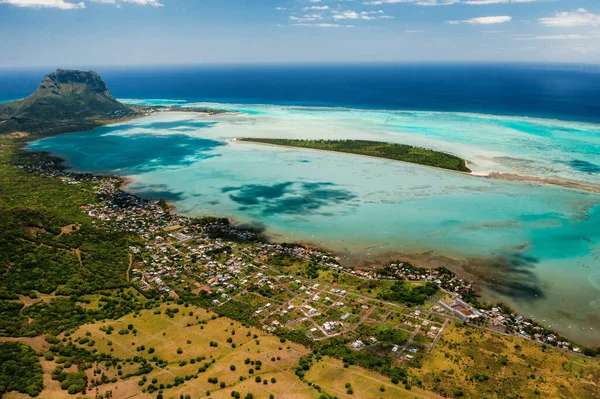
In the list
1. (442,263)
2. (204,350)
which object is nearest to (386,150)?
(442,263)

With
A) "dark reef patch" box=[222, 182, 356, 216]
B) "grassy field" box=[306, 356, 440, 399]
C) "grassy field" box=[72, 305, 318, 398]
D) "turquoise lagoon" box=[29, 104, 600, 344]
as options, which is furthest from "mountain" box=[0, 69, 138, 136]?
"grassy field" box=[306, 356, 440, 399]

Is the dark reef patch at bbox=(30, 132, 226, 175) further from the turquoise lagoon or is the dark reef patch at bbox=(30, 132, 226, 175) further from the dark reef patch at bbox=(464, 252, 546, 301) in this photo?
the dark reef patch at bbox=(464, 252, 546, 301)

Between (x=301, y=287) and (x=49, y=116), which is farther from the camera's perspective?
(x=49, y=116)

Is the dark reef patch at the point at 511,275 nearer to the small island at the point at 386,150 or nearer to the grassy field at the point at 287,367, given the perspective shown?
the grassy field at the point at 287,367

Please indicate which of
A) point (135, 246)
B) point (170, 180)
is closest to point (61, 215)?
point (135, 246)

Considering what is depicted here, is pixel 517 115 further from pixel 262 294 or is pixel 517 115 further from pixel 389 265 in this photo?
pixel 262 294

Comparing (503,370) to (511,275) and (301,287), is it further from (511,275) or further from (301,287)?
(301,287)
